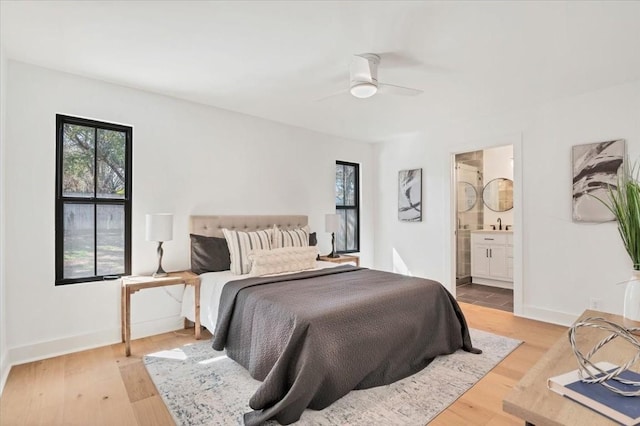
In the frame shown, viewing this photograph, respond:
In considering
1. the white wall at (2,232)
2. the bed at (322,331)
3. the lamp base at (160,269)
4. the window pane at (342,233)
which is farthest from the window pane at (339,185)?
the white wall at (2,232)

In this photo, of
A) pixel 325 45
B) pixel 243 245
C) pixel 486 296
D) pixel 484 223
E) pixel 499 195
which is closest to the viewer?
pixel 325 45

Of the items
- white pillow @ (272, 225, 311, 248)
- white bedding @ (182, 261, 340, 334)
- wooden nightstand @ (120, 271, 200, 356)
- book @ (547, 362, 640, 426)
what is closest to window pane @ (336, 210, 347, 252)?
white pillow @ (272, 225, 311, 248)

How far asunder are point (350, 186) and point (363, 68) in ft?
10.7

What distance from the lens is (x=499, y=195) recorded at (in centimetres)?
597

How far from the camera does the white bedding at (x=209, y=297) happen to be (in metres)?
3.07

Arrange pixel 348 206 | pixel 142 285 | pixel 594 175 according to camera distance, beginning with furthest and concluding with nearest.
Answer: pixel 348 206 < pixel 594 175 < pixel 142 285

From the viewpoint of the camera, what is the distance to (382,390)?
7.58ft

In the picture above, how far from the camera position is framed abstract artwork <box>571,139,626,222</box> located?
3.33 metres

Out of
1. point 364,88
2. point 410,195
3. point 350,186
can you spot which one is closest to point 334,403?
point 364,88

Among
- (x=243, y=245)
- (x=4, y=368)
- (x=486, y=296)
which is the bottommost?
(x=486, y=296)

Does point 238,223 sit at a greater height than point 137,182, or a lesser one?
lesser

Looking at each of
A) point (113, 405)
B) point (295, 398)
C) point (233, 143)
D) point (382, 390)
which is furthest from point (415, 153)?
point (113, 405)

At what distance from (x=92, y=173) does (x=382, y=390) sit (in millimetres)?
3241

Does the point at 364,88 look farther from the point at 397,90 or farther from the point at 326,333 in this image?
the point at 326,333
